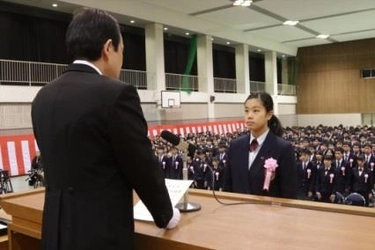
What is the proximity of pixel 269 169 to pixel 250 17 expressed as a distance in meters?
17.2

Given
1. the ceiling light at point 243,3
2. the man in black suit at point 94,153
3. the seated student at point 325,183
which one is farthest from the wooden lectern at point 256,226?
the ceiling light at point 243,3

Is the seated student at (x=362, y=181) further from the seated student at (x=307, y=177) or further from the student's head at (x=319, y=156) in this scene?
the student's head at (x=319, y=156)

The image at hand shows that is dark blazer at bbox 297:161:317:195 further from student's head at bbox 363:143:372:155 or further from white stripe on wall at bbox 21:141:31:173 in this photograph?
white stripe on wall at bbox 21:141:31:173

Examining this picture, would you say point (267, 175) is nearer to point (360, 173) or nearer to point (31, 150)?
→ point (360, 173)

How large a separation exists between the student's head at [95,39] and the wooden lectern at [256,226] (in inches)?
27.9

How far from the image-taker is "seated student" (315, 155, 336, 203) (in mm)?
7944

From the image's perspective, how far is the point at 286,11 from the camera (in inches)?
699

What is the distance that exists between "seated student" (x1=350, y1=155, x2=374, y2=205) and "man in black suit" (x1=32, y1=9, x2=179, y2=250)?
7.26 m

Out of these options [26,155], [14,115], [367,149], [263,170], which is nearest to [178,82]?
[14,115]

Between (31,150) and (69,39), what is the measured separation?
36.8 feet

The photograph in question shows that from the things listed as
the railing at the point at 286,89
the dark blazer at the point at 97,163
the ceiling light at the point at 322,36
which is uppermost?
the ceiling light at the point at 322,36

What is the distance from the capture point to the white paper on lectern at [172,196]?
173 cm

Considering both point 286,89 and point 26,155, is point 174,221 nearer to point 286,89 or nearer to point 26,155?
point 26,155

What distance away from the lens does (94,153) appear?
1374 millimetres
